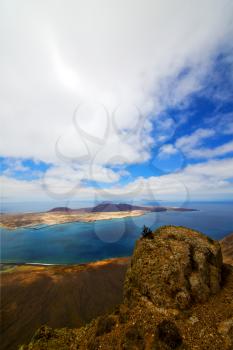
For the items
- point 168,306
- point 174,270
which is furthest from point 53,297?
point 174,270

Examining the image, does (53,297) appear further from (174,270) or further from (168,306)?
(174,270)

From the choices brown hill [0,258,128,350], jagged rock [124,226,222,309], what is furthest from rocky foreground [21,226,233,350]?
brown hill [0,258,128,350]

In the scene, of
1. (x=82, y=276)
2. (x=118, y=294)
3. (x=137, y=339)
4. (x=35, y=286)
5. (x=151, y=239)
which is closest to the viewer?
(x=137, y=339)

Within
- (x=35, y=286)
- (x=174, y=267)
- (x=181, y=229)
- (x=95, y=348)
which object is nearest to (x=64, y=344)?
(x=95, y=348)

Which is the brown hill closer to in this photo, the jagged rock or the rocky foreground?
the rocky foreground

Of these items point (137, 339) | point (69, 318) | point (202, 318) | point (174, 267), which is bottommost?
point (69, 318)

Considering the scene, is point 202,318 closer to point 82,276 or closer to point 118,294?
point 118,294

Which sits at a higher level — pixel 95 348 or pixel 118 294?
pixel 95 348
